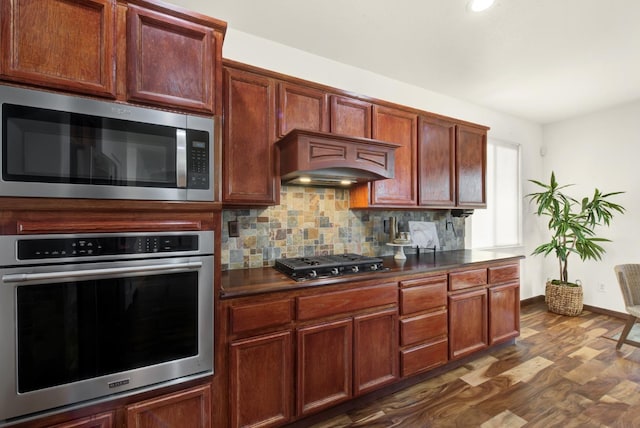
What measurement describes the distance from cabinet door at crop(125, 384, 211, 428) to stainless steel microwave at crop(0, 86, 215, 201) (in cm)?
97

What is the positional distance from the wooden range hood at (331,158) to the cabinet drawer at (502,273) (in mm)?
1467

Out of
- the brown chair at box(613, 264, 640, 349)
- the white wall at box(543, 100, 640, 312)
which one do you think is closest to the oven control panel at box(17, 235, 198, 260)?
the brown chair at box(613, 264, 640, 349)

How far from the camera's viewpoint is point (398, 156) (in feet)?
8.62

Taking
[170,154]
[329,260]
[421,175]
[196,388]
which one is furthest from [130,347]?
[421,175]

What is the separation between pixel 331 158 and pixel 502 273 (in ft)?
6.97

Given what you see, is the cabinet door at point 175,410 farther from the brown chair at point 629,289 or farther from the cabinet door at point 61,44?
the brown chair at point 629,289

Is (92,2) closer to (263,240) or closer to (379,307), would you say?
(263,240)

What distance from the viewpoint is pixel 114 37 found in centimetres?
129

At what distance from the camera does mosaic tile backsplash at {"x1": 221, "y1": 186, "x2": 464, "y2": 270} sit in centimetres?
223

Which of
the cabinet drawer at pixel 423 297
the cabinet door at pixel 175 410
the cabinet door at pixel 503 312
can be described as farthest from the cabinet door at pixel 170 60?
the cabinet door at pixel 503 312

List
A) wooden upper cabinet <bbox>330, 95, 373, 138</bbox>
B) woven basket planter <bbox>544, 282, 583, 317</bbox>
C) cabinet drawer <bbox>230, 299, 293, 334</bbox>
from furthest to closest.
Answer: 1. woven basket planter <bbox>544, 282, 583, 317</bbox>
2. wooden upper cabinet <bbox>330, 95, 373, 138</bbox>
3. cabinet drawer <bbox>230, 299, 293, 334</bbox>

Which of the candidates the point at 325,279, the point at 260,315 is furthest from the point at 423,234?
the point at 260,315

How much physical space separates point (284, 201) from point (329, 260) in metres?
0.63

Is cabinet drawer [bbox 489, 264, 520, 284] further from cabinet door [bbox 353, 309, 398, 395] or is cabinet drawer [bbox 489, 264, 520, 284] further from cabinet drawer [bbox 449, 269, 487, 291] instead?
cabinet door [bbox 353, 309, 398, 395]
